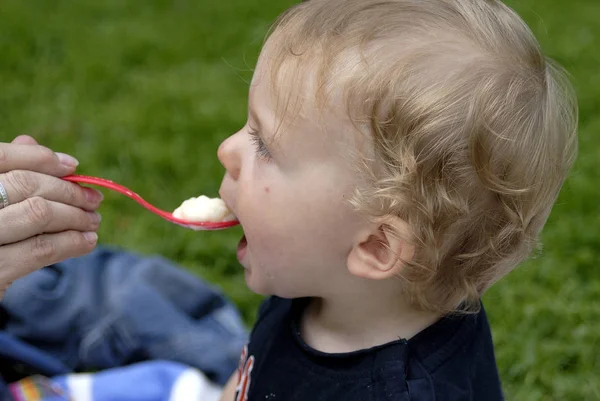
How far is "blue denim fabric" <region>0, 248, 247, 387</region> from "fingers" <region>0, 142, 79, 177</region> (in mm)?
1001

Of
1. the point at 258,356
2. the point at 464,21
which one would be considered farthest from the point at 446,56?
the point at 258,356

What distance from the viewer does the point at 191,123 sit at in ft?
13.0

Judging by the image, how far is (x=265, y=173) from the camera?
1.67 m

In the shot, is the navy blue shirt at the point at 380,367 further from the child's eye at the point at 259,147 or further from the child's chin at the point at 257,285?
the child's eye at the point at 259,147

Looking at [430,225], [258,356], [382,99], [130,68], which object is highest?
[382,99]

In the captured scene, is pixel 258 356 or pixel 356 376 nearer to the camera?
pixel 356 376

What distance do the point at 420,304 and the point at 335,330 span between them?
7.5 inches

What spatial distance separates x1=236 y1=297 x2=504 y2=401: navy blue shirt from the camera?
5.48 ft

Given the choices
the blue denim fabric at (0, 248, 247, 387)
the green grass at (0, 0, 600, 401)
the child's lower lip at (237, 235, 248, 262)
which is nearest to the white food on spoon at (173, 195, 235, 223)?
the child's lower lip at (237, 235, 248, 262)

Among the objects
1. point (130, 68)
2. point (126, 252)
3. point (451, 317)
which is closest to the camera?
point (451, 317)

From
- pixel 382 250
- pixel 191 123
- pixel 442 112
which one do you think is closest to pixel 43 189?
pixel 382 250

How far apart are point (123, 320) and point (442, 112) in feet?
5.09

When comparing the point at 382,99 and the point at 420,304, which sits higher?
the point at 382,99

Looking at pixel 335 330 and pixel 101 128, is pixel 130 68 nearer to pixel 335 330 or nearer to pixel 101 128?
pixel 101 128
